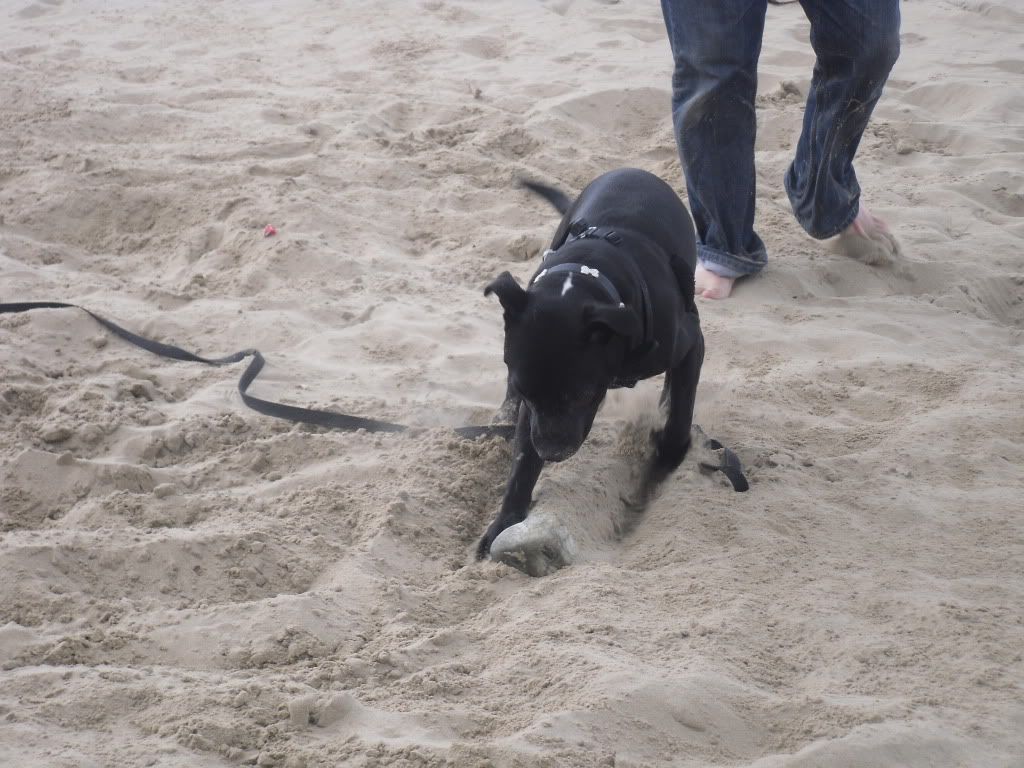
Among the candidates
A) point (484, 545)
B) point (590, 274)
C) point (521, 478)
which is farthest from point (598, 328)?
point (484, 545)

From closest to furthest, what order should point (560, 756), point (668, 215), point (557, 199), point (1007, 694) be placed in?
1. point (560, 756)
2. point (1007, 694)
3. point (668, 215)
4. point (557, 199)

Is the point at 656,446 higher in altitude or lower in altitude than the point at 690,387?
lower

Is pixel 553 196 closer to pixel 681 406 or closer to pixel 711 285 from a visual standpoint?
pixel 711 285

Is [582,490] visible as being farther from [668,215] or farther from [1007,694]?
[1007,694]

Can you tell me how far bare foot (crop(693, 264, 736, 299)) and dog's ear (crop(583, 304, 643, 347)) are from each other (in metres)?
1.71

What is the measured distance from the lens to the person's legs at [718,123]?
156 inches

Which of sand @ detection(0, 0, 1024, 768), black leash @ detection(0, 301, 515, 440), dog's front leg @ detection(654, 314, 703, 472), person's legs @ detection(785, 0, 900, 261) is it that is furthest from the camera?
person's legs @ detection(785, 0, 900, 261)

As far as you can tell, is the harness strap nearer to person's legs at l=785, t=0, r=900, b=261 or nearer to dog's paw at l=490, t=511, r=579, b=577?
dog's paw at l=490, t=511, r=579, b=577

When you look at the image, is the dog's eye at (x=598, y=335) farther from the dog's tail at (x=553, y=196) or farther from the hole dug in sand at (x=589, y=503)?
the dog's tail at (x=553, y=196)

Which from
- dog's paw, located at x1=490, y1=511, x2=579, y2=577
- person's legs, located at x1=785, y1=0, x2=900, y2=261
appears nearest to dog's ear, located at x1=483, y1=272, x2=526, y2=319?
dog's paw, located at x1=490, y1=511, x2=579, y2=577

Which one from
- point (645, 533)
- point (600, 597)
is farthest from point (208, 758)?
point (645, 533)

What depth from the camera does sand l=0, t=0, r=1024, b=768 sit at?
6.88ft

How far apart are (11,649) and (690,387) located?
6.02 feet

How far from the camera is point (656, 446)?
10.6ft
